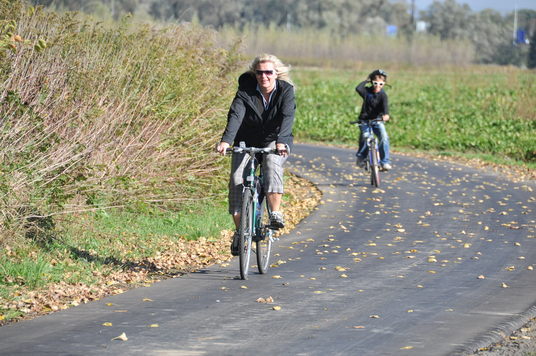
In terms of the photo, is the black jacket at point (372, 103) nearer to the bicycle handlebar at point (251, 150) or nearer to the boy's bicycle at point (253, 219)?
the boy's bicycle at point (253, 219)

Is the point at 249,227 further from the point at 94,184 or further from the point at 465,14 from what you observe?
the point at 465,14

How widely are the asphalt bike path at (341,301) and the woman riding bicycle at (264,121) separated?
34.1 inches

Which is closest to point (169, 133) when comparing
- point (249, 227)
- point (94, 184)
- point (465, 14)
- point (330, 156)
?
point (94, 184)

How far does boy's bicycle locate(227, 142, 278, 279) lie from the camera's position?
20.8 ft

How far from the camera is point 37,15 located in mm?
8914

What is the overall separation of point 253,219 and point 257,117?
1045 millimetres

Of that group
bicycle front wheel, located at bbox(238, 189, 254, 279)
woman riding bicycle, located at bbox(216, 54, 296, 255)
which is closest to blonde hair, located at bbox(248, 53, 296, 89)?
woman riding bicycle, located at bbox(216, 54, 296, 255)

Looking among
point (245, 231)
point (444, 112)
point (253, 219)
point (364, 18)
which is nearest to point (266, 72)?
point (253, 219)

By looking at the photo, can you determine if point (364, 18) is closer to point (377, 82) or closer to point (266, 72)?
point (377, 82)

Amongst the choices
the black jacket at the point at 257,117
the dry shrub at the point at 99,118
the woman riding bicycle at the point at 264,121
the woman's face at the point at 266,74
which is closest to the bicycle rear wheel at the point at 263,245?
the woman riding bicycle at the point at 264,121

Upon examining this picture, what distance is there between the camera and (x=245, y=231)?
640 centimetres

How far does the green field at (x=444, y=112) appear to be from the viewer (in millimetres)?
24203

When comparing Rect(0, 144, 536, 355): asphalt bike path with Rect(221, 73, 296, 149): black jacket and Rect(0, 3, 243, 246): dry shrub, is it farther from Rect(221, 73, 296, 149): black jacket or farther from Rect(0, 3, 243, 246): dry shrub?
Rect(0, 3, 243, 246): dry shrub

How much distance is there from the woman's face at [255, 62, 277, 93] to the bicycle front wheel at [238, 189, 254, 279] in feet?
3.67
